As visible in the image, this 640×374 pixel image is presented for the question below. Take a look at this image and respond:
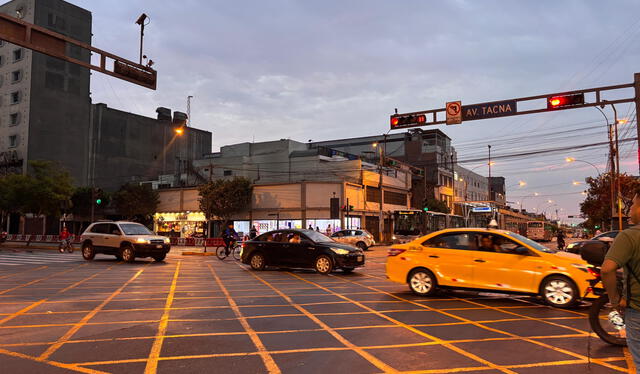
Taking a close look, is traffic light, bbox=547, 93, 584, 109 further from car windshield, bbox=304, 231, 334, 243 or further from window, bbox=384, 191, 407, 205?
window, bbox=384, 191, 407, 205

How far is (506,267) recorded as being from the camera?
989 centimetres

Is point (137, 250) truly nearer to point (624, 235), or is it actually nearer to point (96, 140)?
point (624, 235)

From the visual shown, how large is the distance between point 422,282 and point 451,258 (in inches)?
34.4

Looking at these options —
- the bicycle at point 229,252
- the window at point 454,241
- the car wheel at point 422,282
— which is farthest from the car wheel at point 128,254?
the window at point 454,241

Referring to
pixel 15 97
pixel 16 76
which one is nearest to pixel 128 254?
pixel 15 97

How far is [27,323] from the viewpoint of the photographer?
7707mm

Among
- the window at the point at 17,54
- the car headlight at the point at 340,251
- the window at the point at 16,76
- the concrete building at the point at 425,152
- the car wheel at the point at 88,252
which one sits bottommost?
the car wheel at the point at 88,252

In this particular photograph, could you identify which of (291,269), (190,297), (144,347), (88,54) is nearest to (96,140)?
(88,54)

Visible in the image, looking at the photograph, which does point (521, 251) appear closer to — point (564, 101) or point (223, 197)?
point (564, 101)

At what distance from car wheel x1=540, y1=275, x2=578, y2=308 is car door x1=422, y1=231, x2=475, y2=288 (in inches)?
56.0

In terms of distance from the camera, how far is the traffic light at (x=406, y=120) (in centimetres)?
1988

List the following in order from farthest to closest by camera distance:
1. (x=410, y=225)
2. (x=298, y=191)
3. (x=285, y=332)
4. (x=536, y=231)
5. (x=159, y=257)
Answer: (x=536, y=231) < (x=298, y=191) < (x=410, y=225) < (x=159, y=257) < (x=285, y=332)

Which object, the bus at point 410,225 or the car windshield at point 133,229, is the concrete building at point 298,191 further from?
the car windshield at point 133,229

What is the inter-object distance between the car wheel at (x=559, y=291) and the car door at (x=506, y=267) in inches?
8.2
